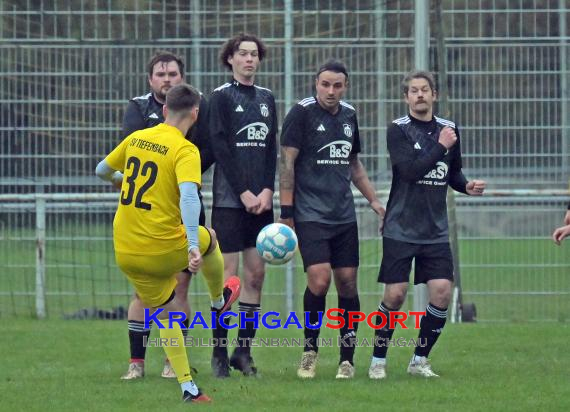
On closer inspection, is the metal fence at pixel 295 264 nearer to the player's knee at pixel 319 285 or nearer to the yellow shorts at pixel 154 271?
the player's knee at pixel 319 285

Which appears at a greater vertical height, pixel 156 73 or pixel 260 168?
pixel 156 73

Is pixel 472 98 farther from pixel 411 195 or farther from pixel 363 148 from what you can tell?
pixel 411 195

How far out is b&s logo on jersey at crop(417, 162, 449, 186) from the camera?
30.8 ft

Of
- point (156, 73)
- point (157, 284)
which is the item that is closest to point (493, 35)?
point (156, 73)

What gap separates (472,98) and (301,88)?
173 cm

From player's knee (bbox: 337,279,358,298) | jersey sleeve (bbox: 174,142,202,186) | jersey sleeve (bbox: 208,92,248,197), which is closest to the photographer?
jersey sleeve (bbox: 174,142,202,186)

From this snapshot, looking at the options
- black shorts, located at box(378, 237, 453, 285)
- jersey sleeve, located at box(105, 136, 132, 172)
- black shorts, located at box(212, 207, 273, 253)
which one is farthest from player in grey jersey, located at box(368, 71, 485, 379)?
jersey sleeve, located at box(105, 136, 132, 172)

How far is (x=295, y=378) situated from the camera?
929 centimetres

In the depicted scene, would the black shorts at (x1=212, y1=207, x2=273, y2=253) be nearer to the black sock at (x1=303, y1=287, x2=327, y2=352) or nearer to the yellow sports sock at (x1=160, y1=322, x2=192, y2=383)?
the black sock at (x1=303, y1=287, x2=327, y2=352)

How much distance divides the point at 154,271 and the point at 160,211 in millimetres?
368

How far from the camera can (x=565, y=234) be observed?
895 centimetres

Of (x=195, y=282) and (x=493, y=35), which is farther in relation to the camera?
(x=195, y=282)

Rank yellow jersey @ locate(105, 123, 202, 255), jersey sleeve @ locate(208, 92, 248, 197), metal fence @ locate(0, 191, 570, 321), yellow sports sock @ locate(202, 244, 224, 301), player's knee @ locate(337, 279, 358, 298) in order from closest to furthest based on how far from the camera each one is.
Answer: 1. yellow jersey @ locate(105, 123, 202, 255)
2. yellow sports sock @ locate(202, 244, 224, 301)
3. jersey sleeve @ locate(208, 92, 248, 197)
4. player's knee @ locate(337, 279, 358, 298)
5. metal fence @ locate(0, 191, 570, 321)

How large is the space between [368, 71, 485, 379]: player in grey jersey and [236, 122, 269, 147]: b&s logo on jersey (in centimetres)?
89
